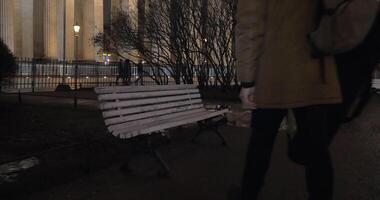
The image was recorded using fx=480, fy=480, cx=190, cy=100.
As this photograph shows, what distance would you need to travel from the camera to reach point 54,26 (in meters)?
47.2

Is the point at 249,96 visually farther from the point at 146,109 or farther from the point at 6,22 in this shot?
the point at 6,22

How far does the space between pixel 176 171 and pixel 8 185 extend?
1.93m

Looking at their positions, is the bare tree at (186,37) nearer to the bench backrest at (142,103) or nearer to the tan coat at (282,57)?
the bench backrest at (142,103)

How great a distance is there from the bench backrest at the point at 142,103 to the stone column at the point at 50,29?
132 feet

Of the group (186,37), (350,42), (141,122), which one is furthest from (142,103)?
(186,37)

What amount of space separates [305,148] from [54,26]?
4698 cm

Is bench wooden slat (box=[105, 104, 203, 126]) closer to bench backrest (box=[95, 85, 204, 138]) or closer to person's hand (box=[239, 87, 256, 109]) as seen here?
bench backrest (box=[95, 85, 204, 138])

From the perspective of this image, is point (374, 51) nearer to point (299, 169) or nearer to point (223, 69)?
point (299, 169)

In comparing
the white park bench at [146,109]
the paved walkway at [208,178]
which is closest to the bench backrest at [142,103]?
the white park bench at [146,109]

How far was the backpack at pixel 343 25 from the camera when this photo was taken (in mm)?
2701

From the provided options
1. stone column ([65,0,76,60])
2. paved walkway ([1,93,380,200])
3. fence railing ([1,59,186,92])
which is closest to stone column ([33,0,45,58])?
stone column ([65,0,76,60])

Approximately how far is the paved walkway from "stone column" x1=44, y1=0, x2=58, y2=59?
4107 centimetres

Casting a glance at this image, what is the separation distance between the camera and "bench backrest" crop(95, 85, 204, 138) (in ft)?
18.7

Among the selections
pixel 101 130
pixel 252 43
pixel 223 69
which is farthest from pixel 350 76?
pixel 223 69
